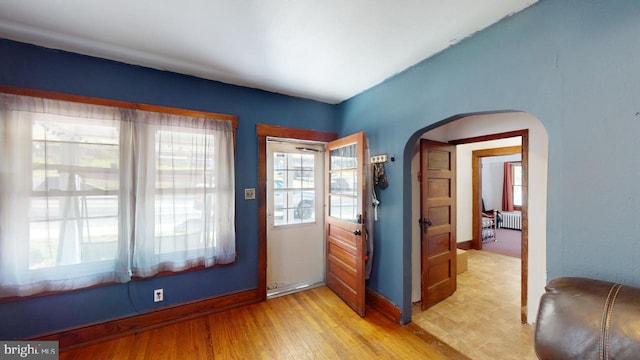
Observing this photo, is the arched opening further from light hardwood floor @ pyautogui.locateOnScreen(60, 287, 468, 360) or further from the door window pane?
the door window pane

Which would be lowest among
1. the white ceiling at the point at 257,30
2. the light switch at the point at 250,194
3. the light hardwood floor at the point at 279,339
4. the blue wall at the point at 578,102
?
the light hardwood floor at the point at 279,339

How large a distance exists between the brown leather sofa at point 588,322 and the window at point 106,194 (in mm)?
2424

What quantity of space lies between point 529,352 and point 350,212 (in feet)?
6.01

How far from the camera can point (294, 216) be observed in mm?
2996

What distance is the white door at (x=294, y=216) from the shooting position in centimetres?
286

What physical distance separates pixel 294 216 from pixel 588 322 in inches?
98.9

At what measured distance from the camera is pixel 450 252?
9.18 ft

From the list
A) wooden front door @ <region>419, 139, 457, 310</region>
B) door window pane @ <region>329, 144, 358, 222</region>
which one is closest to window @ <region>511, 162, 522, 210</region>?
wooden front door @ <region>419, 139, 457, 310</region>

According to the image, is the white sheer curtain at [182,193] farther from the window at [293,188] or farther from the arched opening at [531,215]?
the arched opening at [531,215]

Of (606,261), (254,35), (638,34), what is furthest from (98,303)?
(638,34)

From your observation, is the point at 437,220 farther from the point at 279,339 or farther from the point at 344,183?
the point at 279,339

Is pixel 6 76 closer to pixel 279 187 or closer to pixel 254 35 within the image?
pixel 254 35

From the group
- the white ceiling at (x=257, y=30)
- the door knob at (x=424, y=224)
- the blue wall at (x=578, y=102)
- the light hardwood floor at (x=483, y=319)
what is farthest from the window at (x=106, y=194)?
the blue wall at (x=578, y=102)

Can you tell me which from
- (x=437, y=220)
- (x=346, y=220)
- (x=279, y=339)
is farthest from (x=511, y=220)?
(x=279, y=339)
